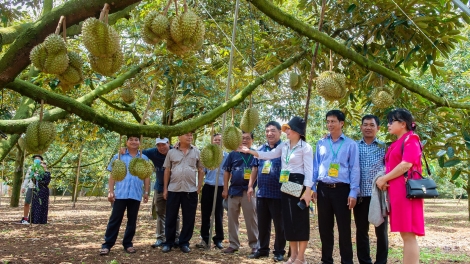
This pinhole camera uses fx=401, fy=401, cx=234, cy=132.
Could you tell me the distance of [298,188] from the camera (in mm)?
4488

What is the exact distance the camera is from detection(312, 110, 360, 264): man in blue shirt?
4.30 metres

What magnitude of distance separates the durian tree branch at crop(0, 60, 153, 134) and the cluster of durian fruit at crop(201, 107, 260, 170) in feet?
3.83

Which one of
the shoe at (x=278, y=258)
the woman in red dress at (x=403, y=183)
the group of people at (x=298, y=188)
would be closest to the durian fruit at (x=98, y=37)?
the group of people at (x=298, y=188)

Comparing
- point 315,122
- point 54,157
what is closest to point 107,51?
point 315,122

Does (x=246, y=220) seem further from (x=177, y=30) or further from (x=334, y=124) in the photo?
(x=177, y=30)

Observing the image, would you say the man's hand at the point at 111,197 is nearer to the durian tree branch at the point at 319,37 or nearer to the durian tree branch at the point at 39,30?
the durian tree branch at the point at 39,30

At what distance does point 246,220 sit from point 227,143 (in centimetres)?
294

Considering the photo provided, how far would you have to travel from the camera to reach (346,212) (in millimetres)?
4293

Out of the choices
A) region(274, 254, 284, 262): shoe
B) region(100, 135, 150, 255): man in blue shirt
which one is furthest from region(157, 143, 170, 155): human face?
region(274, 254, 284, 262): shoe

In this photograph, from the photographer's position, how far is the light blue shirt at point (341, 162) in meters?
4.34

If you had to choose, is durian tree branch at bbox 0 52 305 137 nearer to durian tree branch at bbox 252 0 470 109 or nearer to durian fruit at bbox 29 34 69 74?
durian fruit at bbox 29 34 69 74

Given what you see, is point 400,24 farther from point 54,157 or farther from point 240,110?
point 54,157

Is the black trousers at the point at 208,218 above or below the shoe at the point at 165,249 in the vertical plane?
above

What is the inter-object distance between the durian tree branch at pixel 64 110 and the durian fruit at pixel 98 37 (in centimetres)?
52
